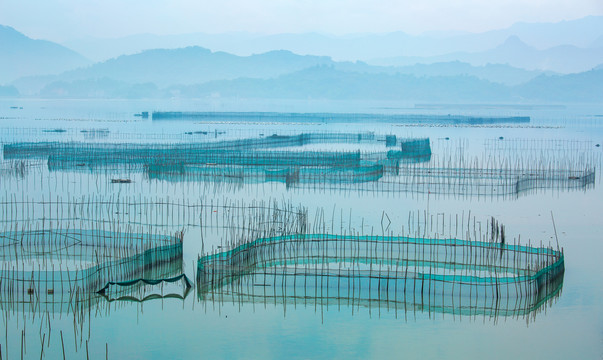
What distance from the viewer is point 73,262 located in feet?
33.2

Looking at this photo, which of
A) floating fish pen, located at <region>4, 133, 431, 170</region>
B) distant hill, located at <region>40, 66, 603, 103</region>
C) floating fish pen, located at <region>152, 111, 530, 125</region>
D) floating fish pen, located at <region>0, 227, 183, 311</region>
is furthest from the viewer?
distant hill, located at <region>40, 66, 603, 103</region>

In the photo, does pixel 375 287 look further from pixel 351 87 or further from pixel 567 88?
pixel 567 88

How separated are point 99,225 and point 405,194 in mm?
7090

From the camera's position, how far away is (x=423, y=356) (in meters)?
7.84

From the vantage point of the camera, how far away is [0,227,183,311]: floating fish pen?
849 cm

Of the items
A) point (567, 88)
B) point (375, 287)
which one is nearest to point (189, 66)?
point (567, 88)

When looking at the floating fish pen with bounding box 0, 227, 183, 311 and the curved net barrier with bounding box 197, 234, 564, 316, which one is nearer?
the floating fish pen with bounding box 0, 227, 183, 311

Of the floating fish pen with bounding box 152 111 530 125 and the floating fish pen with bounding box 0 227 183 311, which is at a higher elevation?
the floating fish pen with bounding box 152 111 530 125

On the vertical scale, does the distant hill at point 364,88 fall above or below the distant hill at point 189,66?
below

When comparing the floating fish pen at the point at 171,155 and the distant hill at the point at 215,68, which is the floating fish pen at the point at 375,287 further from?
the distant hill at the point at 215,68

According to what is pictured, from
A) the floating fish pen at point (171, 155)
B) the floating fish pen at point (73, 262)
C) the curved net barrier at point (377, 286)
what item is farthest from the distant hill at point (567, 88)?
the floating fish pen at point (73, 262)

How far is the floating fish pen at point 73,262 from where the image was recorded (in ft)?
27.9

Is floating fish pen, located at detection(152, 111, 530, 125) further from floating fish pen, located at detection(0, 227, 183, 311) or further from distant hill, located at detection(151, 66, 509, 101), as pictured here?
distant hill, located at detection(151, 66, 509, 101)

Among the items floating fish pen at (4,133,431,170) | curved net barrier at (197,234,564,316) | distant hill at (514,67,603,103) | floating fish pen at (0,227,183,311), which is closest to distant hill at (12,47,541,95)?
distant hill at (514,67,603,103)
